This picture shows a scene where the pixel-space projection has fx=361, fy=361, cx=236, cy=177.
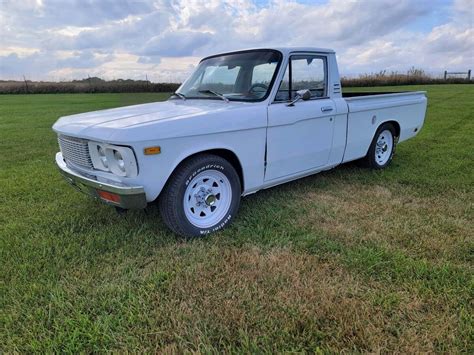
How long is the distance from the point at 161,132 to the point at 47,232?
171cm

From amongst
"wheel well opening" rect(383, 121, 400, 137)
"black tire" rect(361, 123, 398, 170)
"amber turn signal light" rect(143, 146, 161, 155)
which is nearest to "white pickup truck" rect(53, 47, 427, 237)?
"amber turn signal light" rect(143, 146, 161, 155)

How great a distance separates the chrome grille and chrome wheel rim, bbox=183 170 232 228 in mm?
986

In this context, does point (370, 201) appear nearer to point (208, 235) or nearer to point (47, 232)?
point (208, 235)

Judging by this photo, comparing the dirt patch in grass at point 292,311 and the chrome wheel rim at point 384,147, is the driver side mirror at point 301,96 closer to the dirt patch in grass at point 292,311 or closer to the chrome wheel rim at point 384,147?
the dirt patch in grass at point 292,311

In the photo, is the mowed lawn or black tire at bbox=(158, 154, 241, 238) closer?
the mowed lawn

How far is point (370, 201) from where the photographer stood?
4.43 meters

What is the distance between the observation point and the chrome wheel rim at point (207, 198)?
11.5ft

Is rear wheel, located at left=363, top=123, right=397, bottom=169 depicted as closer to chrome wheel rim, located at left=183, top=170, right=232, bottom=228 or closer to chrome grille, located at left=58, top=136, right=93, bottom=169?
chrome wheel rim, located at left=183, top=170, right=232, bottom=228

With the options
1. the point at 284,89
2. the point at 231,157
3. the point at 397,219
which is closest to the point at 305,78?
the point at 284,89

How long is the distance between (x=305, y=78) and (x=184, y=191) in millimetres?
2109

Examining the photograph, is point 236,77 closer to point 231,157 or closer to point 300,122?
point 300,122

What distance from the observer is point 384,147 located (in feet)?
19.2

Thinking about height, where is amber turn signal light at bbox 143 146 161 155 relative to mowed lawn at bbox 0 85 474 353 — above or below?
above

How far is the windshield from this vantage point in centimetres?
401
